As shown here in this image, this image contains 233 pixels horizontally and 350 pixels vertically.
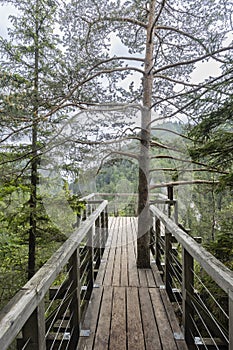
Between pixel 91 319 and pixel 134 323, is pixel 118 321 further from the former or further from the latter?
pixel 91 319

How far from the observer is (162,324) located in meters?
2.22

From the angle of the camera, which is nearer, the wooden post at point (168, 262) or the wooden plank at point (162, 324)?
the wooden plank at point (162, 324)

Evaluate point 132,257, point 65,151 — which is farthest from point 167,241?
point 65,151

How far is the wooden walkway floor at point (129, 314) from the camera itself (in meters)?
1.97

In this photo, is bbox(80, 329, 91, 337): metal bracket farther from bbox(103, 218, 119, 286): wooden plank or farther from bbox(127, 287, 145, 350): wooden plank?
bbox(103, 218, 119, 286): wooden plank

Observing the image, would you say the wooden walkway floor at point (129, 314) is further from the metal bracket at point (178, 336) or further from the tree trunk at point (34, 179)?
the tree trunk at point (34, 179)

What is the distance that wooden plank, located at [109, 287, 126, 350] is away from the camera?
1955mm

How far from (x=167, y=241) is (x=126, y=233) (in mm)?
3473

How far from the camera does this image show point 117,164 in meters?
4.98

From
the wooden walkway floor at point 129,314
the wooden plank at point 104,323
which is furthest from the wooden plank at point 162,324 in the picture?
the wooden plank at point 104,323

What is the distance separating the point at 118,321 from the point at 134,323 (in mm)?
144

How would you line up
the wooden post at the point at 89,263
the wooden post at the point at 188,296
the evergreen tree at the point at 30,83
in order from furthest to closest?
the evergreen tree at the point at 30,83 < the wooden post at the point at 89,263 < the wooden post at the point at 188,296

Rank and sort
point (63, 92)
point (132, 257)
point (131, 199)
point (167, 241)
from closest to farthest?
point (167, 241) → point (132, 257) → point (63, 92) → point (131, 199)

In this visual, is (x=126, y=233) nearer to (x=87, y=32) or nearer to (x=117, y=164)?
(x=117, y=164)
